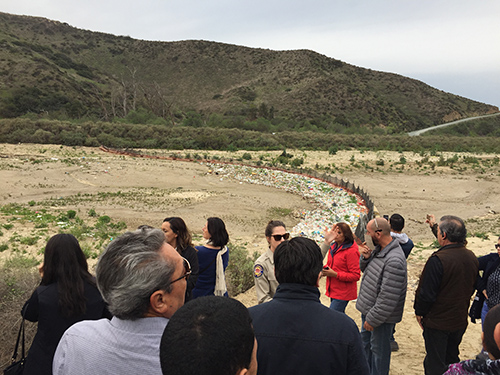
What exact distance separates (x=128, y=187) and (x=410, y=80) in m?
84.0

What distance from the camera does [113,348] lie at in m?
1.49

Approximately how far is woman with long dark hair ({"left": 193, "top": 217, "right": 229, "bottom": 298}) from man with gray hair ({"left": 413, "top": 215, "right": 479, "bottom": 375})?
1.99 m

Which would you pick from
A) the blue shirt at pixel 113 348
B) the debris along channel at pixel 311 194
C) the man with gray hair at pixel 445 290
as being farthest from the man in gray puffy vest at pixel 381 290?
the debris along channel at pixel 311 194

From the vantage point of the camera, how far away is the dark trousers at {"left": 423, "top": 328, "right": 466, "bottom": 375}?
344 cm

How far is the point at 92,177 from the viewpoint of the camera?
18.7 m

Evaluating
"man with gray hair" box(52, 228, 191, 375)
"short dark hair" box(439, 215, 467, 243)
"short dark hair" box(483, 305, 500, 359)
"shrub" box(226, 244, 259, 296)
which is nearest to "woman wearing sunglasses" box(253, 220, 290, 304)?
"short dark hair" box(439, 215, 467, 243)

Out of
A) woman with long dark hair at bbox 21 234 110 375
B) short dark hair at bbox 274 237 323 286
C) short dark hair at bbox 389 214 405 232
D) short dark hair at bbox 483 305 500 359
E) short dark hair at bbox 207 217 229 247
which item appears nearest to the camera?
short dark hair at bbox 483 305 500 359

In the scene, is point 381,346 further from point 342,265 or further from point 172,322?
point 172,322

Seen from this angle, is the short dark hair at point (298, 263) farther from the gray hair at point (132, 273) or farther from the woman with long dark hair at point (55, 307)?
the woman with long dark hair at point (55, 307)

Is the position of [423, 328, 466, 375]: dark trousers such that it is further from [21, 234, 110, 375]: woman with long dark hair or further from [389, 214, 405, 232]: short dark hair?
[21, 234, 110, 375]: woman with long dark hair

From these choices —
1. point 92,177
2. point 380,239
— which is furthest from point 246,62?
point 380,239

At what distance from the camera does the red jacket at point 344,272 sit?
404cm

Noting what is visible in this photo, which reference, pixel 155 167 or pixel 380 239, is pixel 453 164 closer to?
pixel 155 167

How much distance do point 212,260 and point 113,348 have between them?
8.39ft
